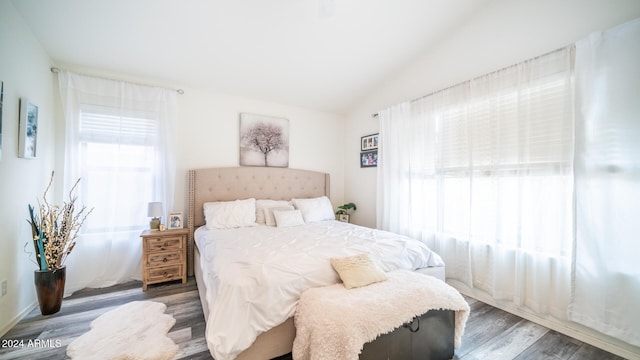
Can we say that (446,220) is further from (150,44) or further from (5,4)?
(5,4)

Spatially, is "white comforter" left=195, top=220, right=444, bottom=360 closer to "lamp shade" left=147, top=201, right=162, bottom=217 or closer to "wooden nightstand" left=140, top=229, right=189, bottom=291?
"wooden nightstand" left=140, top=229, right=189, bottom=291

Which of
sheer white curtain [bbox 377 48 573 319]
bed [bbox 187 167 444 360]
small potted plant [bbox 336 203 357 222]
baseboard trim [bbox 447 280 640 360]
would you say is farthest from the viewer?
small potted plant [bbox 336 203 357 222]

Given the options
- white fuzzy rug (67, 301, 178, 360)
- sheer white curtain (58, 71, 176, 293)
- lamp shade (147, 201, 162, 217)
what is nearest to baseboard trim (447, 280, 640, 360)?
white fuzzy rug (67, 301, 178, 360)

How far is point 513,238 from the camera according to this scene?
87.4 inches

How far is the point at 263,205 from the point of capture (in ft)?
11.0

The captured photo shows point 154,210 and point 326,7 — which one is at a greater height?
point 326,7

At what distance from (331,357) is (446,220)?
7.01 feet

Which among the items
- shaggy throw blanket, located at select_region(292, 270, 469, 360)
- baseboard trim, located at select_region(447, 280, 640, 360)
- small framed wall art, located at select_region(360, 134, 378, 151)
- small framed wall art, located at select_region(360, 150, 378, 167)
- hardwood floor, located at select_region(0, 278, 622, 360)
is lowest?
hardwood floor, located at select_region(0, 278, 622, 360)

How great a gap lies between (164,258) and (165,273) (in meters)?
0.17

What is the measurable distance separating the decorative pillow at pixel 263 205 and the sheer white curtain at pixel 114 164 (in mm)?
1097

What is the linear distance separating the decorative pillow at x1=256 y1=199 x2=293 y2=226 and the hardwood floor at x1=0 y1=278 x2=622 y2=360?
3.67 feet

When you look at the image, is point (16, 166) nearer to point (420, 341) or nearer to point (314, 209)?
point (314, 209)

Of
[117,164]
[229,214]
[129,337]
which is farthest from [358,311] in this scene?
[117,164]

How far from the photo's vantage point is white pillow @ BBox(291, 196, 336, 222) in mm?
3398
